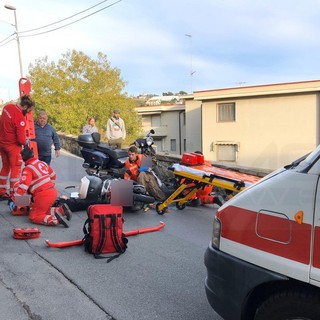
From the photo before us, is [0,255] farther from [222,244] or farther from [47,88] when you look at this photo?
[47,88]

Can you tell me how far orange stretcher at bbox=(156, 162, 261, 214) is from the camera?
566 cm

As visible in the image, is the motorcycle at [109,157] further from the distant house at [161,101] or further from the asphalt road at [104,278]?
the distant house at [161,101]

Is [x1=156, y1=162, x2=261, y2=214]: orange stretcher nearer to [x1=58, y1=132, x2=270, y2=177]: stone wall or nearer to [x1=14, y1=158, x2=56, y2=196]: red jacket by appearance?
[x1=58, y1=132, x2=270, y2=177]: stone wall

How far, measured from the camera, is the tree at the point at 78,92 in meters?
30.0

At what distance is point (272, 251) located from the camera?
2.18m

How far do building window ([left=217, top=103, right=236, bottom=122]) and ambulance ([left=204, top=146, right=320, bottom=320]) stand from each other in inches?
1076

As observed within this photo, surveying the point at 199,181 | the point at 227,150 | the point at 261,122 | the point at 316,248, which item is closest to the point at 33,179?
the point at 199,181

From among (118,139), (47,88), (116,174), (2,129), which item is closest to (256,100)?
(47,88)

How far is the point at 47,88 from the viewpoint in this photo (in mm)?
31219

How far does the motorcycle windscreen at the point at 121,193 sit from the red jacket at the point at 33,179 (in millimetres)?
1085

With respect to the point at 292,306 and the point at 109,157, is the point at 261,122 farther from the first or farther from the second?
the point at 292,306

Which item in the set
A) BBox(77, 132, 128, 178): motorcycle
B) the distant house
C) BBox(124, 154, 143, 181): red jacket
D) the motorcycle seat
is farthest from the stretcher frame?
the distant house

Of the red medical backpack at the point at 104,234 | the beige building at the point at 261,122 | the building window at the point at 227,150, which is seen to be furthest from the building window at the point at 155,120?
the red medical backpack at the point at 104,234

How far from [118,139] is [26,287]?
7034 millimetres
